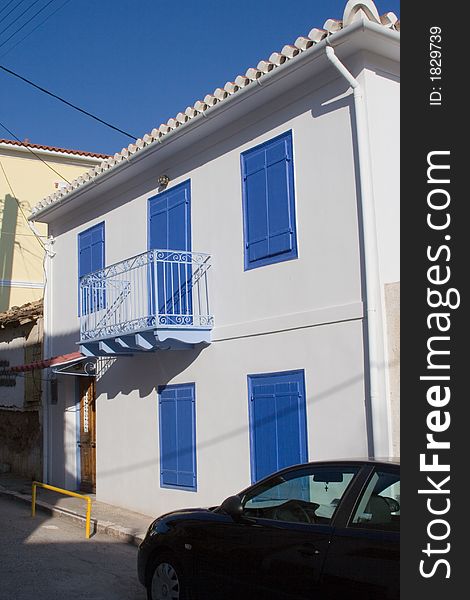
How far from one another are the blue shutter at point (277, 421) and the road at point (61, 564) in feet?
6.56

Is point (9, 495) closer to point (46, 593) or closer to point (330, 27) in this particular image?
point (46, 593)

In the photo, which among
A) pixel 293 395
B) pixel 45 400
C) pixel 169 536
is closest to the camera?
pixel 169 536

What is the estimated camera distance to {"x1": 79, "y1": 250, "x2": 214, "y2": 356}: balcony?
10.2m

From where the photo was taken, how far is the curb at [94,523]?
32.4 ft

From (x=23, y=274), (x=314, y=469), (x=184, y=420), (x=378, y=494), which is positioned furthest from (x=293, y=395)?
(x=23, y=274)

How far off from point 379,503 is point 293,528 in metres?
0.69

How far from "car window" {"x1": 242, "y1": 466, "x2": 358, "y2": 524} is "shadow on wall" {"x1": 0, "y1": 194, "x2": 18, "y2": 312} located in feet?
57.4

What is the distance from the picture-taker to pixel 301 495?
548 cm

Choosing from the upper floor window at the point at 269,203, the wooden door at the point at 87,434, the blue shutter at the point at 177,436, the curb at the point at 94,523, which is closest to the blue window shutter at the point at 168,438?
the blue shutter at the point at 177,436

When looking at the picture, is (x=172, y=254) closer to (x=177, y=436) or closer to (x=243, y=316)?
(x=243, y=316)

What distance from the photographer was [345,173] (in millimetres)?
8508

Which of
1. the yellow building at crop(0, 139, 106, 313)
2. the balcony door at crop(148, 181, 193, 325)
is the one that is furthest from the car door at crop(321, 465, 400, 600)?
the yellow building at crop(0, 139, 106, 313)

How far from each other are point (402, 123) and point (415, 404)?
2.19 meters

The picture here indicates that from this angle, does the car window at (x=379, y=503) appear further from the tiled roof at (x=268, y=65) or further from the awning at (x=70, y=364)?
the awning at (x=70, y=364)
